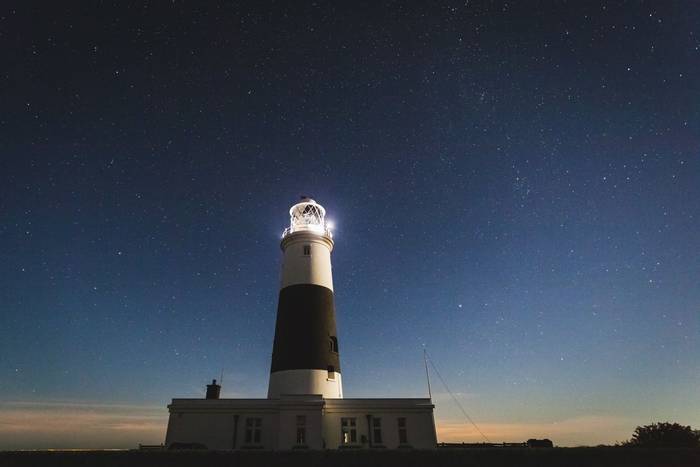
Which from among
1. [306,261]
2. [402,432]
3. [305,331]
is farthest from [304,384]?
[306,261]

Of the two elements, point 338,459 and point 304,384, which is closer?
point 338,459

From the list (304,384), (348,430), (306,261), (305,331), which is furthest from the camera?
(306,261)

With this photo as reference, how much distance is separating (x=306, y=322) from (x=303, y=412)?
5.02 m

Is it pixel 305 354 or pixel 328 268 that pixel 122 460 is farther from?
pixel 328 268

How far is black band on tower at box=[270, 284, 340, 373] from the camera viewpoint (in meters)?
21.8

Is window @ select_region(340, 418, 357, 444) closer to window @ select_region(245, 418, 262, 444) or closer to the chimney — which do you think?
window @ select_region(245, 418, 262, 444)

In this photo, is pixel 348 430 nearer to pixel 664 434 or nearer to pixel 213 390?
pixel 213 390

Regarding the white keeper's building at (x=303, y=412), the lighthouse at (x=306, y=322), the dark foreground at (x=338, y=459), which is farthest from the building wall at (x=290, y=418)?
the dark foreground at (x=338, y=459)

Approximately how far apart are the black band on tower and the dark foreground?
28.1ft

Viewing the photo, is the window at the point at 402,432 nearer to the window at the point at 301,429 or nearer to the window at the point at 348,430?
the window at the point at 348,430

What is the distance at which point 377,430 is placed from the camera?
773 inches

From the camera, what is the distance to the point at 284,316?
23188 mm

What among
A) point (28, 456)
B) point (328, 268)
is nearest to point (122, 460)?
point (28, 456)

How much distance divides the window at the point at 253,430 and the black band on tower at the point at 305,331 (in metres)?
3.05
